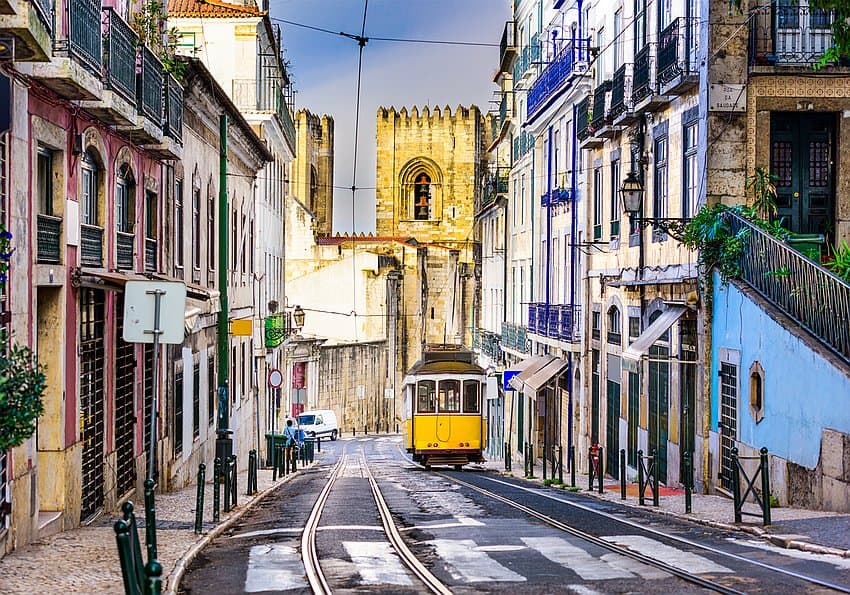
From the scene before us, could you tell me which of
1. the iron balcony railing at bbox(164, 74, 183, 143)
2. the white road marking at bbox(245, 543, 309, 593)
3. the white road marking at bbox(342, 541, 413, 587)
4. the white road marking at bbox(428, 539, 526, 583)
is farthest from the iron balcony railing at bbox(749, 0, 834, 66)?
the white road marking at bbox(245, 543, 309, 593)

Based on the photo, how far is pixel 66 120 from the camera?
14227 mm

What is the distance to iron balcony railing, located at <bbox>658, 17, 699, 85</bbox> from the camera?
20.4 meters

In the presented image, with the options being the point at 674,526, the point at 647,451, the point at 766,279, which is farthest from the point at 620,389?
the point at 674,526

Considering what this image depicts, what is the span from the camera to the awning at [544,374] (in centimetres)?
3085

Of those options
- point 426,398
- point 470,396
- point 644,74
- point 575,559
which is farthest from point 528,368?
point 575,559

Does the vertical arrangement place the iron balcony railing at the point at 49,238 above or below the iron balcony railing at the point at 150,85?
below

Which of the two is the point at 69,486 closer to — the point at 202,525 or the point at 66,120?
the point at 202,525

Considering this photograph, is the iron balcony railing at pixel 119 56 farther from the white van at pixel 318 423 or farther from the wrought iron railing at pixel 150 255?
the white van at pixel 318 423

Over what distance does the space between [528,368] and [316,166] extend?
59592mm

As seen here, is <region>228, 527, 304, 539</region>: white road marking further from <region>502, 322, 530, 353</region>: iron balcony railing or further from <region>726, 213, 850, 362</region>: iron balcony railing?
<region>502, 322, 530, 353</region>: iron balcony railing

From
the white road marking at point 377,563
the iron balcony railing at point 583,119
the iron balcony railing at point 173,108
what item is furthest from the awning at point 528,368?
the white road marking at point 377,563

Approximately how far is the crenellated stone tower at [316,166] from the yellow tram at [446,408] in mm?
54062

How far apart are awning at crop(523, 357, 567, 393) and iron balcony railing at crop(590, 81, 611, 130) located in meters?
6.65

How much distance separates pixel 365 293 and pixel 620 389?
40052 mm
